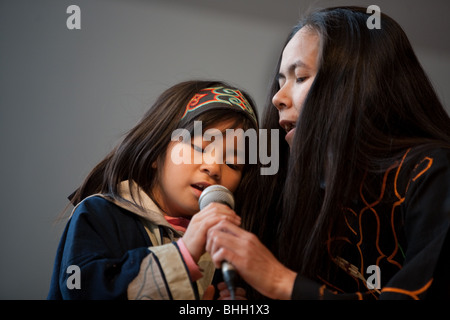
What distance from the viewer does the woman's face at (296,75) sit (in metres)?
1.29

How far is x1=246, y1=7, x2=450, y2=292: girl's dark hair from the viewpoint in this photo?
112 centimetres

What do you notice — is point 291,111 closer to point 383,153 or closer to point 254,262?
point 383,153

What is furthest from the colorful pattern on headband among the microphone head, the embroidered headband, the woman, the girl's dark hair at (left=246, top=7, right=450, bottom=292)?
the microphone head

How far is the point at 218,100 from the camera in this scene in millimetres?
1355

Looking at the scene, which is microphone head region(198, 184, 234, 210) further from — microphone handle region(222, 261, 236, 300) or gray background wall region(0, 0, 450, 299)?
gray background wall region(0, 0, 450, 299)

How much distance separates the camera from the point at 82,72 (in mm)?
1943

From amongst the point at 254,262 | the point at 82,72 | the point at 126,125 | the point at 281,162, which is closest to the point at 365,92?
the point at 281,162

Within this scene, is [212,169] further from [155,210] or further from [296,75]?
[296,75]

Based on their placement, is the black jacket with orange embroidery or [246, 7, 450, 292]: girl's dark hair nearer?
the black jacket with orange embroidery

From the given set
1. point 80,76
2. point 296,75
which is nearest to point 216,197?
point 296,75

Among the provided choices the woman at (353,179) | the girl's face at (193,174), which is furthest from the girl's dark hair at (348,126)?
the girl's face at (193,174)

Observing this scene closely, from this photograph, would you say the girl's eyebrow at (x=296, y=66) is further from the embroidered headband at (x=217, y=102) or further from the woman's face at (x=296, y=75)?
the embroidered headband at (x=217, y=102)

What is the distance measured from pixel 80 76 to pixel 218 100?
0.82m

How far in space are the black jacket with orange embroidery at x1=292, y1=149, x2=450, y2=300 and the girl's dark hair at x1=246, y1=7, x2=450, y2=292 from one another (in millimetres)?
47
